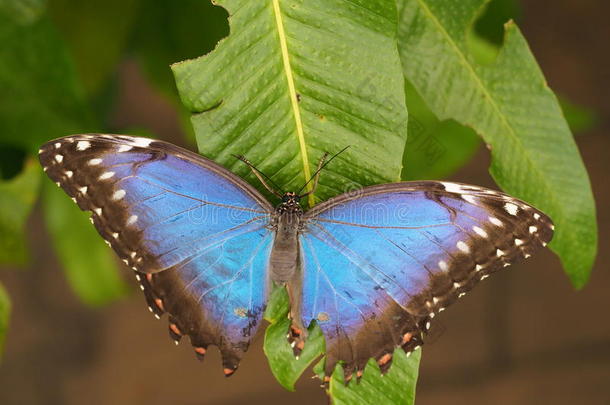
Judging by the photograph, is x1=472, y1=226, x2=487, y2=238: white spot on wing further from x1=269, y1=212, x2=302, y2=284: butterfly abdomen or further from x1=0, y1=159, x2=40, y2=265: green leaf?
x1=0, y1=159, x2=40, y2=265: green leaf

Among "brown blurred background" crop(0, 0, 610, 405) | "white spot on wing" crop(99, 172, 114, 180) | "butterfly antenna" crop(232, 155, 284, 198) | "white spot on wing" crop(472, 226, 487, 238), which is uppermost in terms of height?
"white spot on wing" crop(99, 172, 114, 180)

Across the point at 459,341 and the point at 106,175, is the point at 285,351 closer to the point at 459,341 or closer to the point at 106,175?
the point at 106,175

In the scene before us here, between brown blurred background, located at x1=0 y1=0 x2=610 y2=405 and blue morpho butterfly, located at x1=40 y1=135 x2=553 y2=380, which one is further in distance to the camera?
brown blurred background, located at x1=0 y1=0 x2=610 y2=405

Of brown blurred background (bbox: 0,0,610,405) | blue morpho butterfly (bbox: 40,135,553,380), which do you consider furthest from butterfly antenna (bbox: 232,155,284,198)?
brown blurred background (bbox: 0,0,610,405)

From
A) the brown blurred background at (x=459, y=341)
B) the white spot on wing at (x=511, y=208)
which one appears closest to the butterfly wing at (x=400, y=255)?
the white spot on wing at (x=511, y=208)

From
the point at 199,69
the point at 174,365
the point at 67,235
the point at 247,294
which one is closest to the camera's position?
the point at 199,69

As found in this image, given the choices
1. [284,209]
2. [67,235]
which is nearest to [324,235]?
[284,209]

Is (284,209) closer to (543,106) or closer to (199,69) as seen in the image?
(199,69)

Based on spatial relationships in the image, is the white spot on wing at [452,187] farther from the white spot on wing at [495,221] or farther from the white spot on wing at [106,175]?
the white spot on wing at [106,175]
